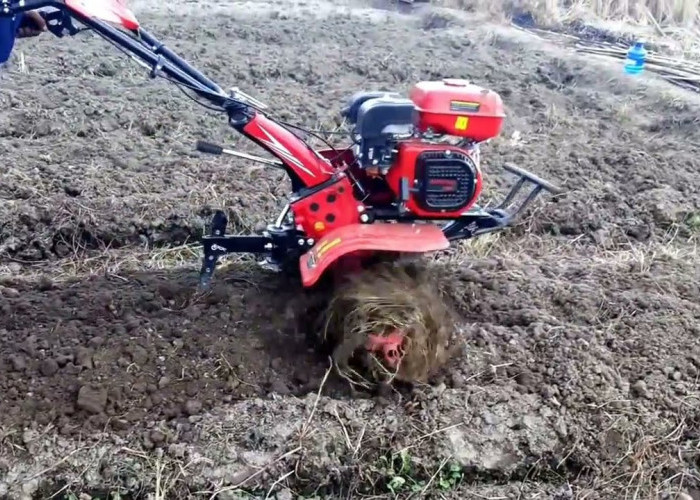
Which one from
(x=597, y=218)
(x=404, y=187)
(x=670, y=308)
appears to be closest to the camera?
(x=404, y=187)

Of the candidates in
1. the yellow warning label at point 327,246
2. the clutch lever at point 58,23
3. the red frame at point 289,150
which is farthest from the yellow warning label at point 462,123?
the clutch lever at point 58,23

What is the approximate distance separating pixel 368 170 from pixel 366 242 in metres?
0.39

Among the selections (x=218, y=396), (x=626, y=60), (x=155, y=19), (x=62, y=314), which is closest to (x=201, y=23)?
(x=155, y=19)

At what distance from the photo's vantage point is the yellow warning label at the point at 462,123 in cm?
388

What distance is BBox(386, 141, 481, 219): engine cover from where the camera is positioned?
12.6ft

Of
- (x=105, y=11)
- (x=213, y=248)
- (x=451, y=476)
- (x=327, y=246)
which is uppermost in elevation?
(x=105, y=11)

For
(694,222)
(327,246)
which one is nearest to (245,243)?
(327,246)

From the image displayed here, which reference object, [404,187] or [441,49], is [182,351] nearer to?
[404,187]

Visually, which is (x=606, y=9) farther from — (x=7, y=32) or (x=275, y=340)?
(x=7, y=32)

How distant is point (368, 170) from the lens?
3934 mm

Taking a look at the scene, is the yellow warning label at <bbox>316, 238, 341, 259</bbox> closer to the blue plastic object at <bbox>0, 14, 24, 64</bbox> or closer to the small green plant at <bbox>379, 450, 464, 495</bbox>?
the small green plant at <bbox>379, 450, 464, 495</bbox>

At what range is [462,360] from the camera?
3947mm

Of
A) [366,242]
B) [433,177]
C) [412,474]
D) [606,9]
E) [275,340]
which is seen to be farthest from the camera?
[606,9]

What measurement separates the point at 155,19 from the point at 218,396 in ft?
22.7
